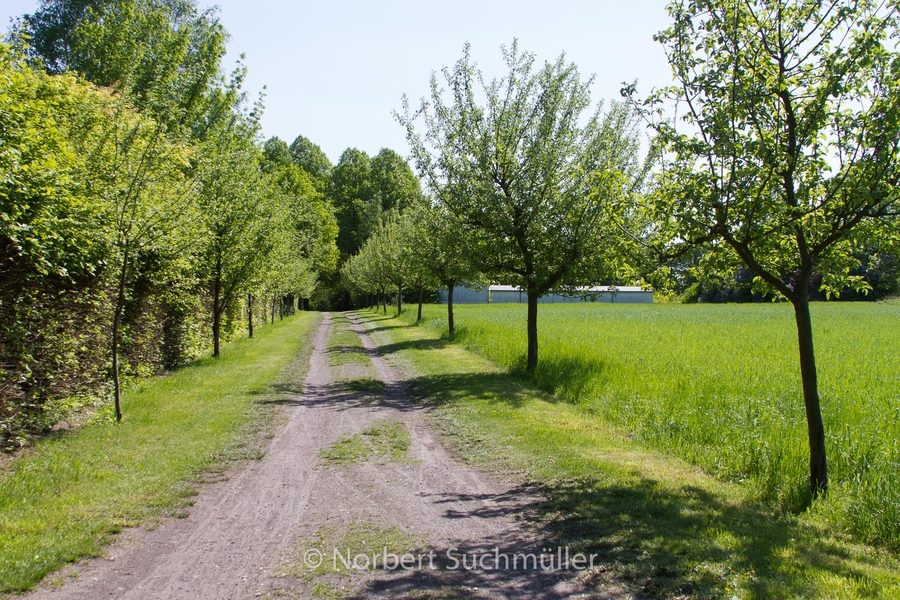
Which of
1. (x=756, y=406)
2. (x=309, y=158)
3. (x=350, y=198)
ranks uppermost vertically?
(x=309, y=158)

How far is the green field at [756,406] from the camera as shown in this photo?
6066mm

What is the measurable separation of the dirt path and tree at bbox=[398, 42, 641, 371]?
741cm

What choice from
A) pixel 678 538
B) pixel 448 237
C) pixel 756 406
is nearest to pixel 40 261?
pixel 678 538

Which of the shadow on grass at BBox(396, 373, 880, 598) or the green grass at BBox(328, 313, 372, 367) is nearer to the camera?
the shadow on grass at BBox(396, 373, 880, 598)

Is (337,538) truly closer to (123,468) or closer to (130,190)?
(123,468)

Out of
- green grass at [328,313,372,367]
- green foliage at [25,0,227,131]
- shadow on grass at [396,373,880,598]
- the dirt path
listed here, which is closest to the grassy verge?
shadow on grass at [396,373,880,598]

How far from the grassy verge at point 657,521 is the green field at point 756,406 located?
30cm

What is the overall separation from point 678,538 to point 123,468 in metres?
6.38

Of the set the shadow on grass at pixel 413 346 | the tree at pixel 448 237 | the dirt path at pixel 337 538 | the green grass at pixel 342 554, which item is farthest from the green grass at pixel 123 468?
the shadow on grass at pixel 413 346

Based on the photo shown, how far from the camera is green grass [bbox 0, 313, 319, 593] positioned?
5039 mm

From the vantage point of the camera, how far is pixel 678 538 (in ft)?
17.3

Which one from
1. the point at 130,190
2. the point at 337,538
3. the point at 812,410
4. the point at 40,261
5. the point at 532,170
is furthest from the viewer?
the point at 532,170

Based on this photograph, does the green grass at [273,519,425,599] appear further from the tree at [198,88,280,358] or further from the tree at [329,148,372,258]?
the tree at [329,148,372,258]

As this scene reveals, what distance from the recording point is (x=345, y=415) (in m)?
11.0
